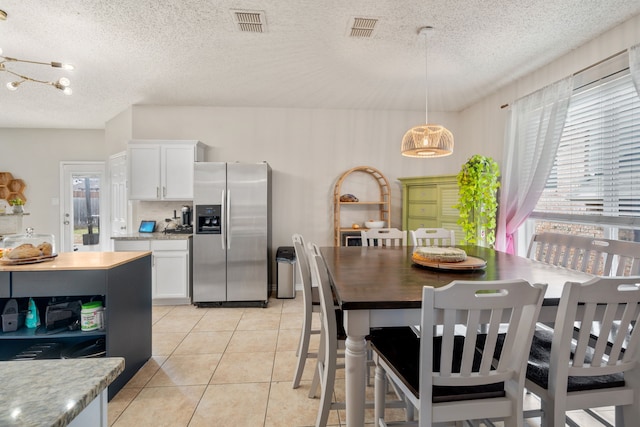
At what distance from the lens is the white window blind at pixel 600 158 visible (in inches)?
96.2

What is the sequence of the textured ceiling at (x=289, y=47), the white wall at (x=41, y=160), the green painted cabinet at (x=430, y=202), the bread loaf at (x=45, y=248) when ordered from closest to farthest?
1. the bread loaf at (x=45, y=248)
2. the textured ceiling at (x=289, y=47)
3. the green painted cabinet at (x=430, y=202)
4. the white wall at (x=41, y=160)

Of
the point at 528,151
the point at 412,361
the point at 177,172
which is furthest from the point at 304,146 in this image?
the point at 412,361

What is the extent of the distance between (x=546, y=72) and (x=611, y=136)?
3.22 ft

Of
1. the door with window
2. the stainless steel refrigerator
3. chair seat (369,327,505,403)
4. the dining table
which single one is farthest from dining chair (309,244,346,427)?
the door with window

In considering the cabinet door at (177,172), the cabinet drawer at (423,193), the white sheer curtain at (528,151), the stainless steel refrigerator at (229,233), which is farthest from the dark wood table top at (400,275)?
the cabinet door at (177,172)

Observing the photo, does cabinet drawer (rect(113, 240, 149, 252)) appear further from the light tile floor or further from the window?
the window

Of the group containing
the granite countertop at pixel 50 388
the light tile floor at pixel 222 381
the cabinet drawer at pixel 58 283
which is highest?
the granite countertop at pixel 50 388

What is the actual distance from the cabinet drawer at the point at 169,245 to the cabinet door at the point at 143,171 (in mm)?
641

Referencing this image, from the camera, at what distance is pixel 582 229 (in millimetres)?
2889

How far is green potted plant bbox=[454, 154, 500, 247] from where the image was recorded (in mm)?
3414

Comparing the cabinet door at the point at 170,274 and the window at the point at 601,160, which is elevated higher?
the window at the point at 601,160

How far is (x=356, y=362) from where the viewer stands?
1.39 m

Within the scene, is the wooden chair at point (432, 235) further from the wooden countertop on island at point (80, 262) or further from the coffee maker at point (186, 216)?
the coffee maker at point (186, 216)

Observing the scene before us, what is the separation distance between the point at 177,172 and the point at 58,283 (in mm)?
2402
